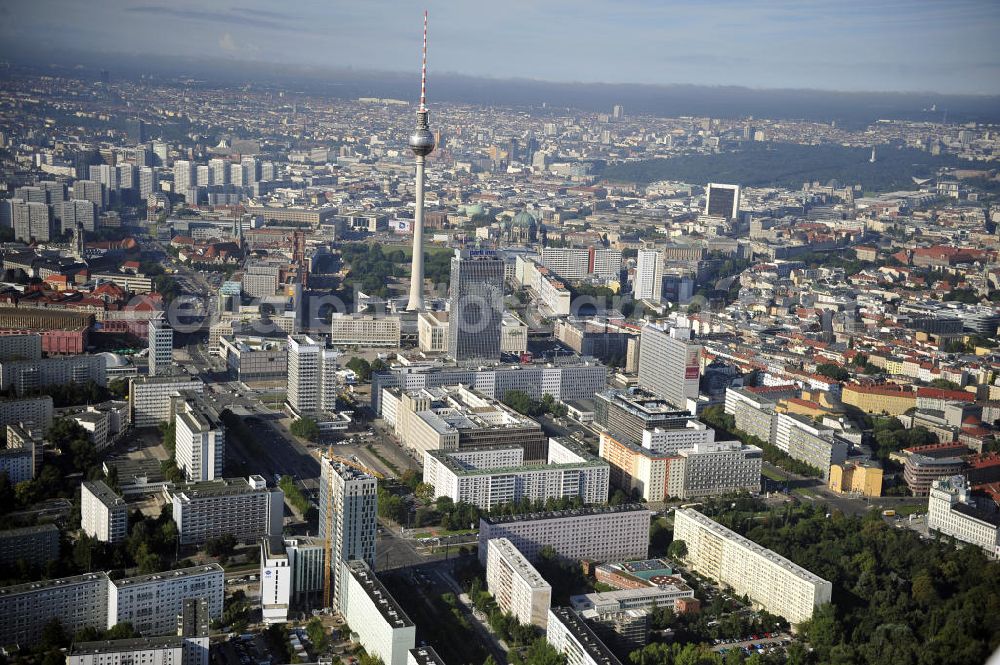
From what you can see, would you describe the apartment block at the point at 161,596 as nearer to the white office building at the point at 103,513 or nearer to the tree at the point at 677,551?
the white office building at the point at 103,513

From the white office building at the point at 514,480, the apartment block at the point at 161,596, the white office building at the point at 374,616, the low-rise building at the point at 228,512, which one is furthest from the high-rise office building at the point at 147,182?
the white office building at the point at 374,616

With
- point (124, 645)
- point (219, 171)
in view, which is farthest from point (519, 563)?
point (219, 171)

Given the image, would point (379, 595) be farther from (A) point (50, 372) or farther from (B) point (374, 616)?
(A) point (50, 372)

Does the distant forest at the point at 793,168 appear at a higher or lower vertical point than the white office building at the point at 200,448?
higher

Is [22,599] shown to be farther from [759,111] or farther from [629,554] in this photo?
[759,111]

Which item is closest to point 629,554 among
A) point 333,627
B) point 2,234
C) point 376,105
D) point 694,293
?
point 333,627

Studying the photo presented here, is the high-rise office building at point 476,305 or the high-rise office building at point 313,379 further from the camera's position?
the high-rise office building at point 476,305

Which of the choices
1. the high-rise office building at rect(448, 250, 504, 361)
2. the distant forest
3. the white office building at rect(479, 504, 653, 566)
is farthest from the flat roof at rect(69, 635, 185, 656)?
the distant forest
